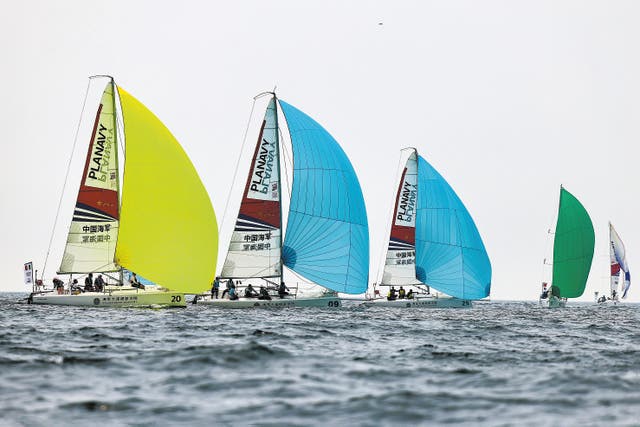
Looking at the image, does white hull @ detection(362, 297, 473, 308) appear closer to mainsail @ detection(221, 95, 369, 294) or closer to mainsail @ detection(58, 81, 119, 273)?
mainsail @ detection(221, 95, 369, 294)

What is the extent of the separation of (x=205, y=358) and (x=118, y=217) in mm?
25669

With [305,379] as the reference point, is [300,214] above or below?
above

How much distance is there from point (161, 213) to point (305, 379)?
80.6 ft

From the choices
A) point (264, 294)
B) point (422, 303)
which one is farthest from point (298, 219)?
point (422, 303)

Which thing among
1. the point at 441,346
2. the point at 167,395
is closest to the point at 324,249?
the point at 441,346

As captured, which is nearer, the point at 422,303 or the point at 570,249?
the point at 422,303

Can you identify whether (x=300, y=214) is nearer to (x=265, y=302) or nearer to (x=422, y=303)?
(x=265, y=302)

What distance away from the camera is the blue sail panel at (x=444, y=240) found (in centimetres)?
5619

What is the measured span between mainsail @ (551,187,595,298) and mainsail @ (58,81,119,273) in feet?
121

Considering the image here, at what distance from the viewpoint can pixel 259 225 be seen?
42.3 m

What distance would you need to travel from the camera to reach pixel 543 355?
1831 cm

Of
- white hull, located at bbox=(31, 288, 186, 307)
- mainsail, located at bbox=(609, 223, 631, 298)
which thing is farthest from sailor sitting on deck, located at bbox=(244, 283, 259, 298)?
mainsail, located at bbox=(609, 223, 631, 298)

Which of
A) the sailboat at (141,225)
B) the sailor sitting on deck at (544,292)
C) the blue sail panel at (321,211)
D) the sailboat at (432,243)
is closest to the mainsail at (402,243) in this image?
the sailboat at (432,243)

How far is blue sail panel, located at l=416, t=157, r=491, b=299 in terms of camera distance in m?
56.2
